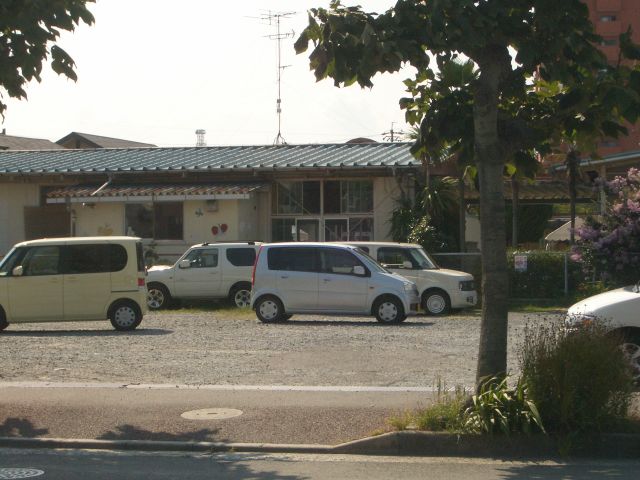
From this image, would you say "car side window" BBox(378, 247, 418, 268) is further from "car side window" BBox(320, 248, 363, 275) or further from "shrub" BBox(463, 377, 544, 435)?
"shrub" BBox(463, 377, 544, 435)

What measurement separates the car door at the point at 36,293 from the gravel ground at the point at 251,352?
438 millimetres

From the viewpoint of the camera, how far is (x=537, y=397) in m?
8.97

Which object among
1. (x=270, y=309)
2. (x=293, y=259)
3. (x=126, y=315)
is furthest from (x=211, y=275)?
(x=126, y=315)

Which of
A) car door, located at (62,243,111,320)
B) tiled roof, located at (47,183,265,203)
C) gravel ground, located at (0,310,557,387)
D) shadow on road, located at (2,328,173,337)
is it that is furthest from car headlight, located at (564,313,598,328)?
tiled roof, located at (47,183,265,203)

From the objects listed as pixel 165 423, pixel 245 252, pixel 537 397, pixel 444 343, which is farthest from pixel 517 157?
pixel 245 252

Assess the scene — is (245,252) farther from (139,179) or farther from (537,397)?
(537,397)

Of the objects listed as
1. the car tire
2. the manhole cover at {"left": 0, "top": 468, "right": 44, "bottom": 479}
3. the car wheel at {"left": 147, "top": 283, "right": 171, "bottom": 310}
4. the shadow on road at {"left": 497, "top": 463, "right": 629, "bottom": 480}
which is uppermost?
the car wheel at {"left": 147, "top": 283, "right": 171, "bottom": 310}

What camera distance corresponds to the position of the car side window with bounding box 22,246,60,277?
19.8 meters

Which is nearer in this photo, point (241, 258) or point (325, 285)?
point (325, 285)

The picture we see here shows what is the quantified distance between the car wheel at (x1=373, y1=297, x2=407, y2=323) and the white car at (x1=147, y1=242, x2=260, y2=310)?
553cm

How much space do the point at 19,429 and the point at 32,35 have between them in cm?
417

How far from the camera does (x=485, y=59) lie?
934 centimetres

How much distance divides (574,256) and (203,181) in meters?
21.7

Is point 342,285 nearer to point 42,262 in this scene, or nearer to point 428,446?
point 42,262
